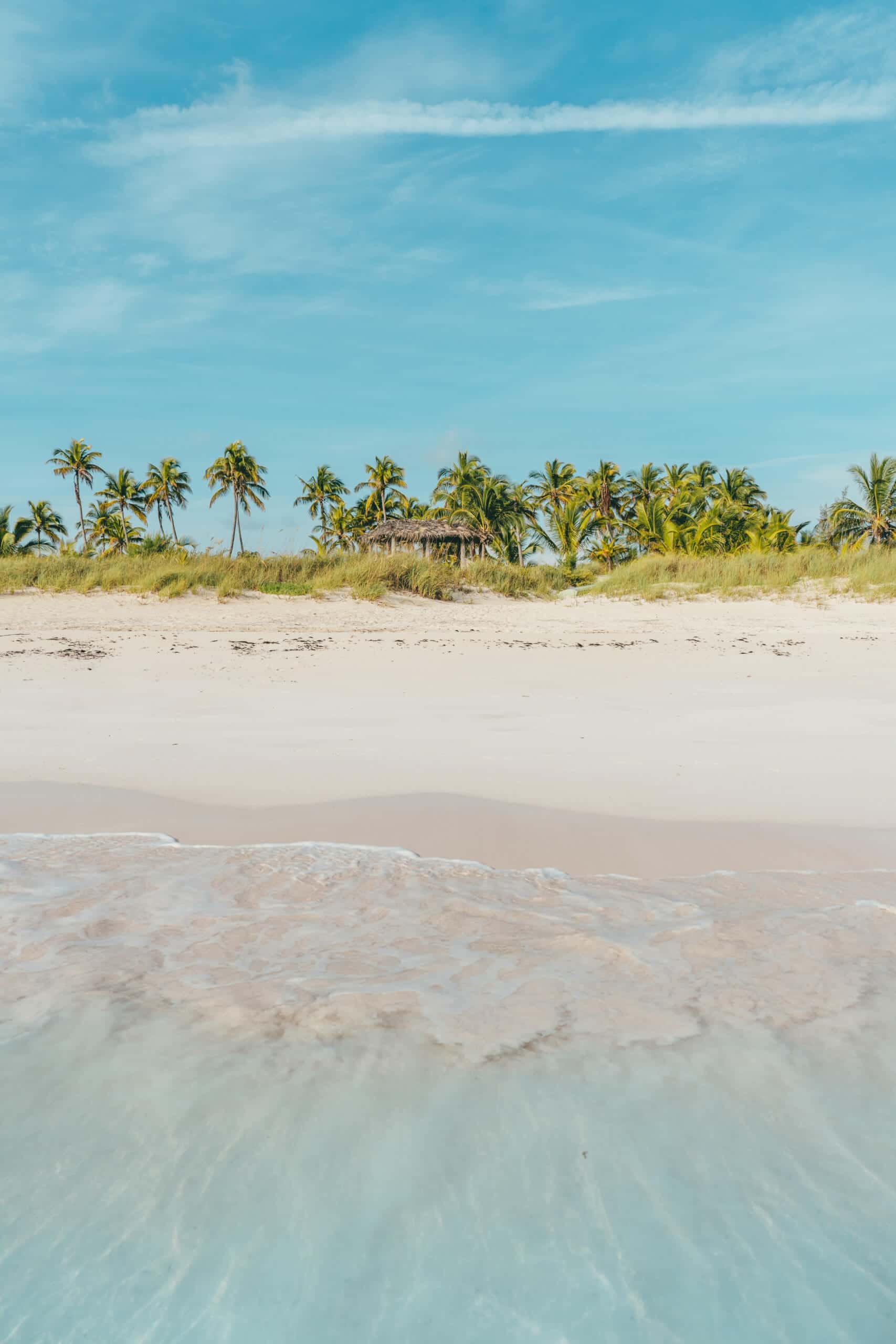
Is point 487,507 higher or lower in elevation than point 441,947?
higher

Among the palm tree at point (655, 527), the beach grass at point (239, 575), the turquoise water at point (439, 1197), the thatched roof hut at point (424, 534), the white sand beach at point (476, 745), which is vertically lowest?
the turquoise water at point (439, 1197)

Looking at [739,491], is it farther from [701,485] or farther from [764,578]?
[764,578]

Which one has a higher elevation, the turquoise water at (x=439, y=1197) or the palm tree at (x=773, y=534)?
the palm tree at (x=773, y=534)

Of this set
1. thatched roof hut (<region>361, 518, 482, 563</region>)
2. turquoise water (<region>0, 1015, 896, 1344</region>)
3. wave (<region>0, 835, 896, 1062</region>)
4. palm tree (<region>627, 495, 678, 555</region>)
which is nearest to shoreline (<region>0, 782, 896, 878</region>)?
wave (<region>0, 835, 896, 1062</region>)

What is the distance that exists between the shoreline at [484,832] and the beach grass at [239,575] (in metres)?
13.9

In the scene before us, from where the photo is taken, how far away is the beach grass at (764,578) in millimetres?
18969

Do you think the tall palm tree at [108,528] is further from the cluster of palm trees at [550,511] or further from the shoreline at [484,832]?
→ the shoreline at [484,832]

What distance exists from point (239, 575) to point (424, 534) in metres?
14.7

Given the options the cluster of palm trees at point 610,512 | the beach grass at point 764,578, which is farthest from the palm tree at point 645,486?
the beach grass at point 764,578

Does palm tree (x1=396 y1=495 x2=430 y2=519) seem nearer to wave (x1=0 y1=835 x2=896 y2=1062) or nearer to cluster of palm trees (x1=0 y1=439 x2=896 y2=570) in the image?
cluster of palm trees (x1=0 y1=439 x2=896 y2=570)

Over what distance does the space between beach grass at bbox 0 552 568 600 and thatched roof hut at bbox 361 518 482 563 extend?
996cm

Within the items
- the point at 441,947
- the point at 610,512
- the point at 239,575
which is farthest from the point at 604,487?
the point at 441,947

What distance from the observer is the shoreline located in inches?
159

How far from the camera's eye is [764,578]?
68.2ft
